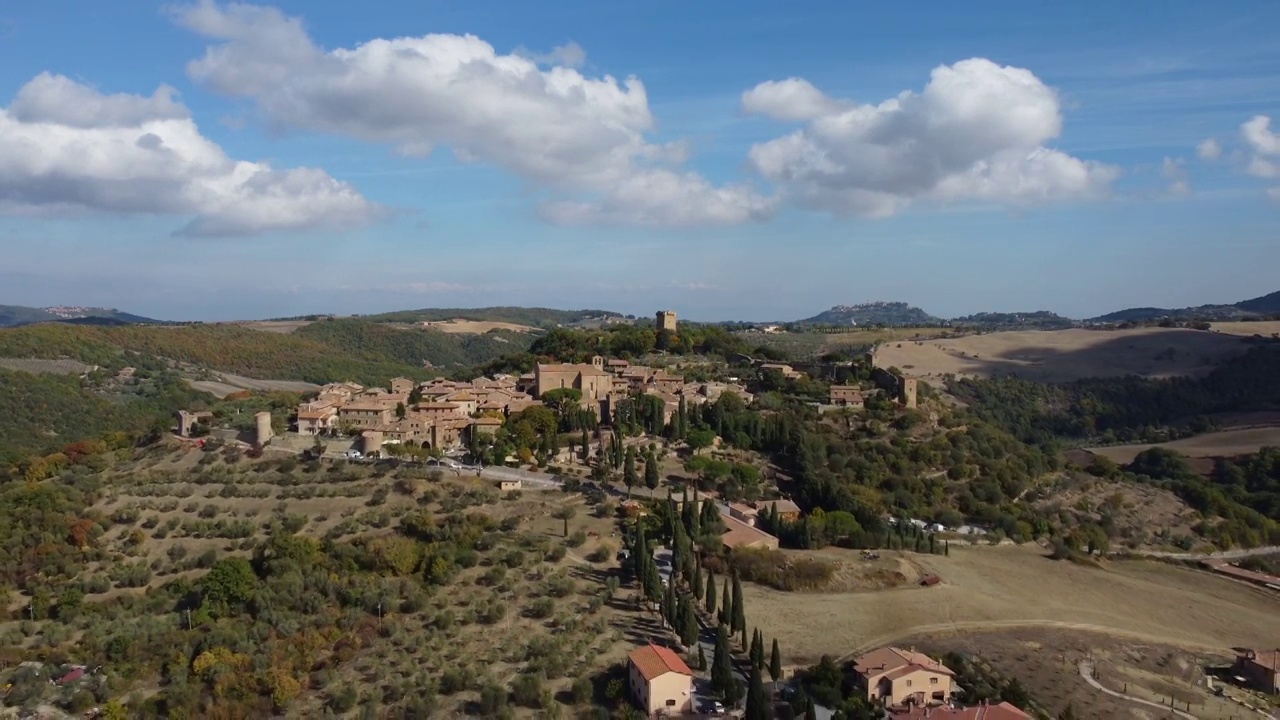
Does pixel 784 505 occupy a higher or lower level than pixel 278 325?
lower

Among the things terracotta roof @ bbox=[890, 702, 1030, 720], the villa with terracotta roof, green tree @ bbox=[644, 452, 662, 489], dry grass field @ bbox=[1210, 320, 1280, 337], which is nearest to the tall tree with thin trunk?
the villa with terracotta roof

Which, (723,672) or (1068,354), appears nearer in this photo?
(723,672)

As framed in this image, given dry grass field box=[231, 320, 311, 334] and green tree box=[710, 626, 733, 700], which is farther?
dry grass field box=[231, 320, 311, 334]

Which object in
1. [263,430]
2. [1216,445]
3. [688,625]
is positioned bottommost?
[1216,445]

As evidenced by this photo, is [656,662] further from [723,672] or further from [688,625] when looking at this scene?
[688,625]

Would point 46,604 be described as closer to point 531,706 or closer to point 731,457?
point 531,706

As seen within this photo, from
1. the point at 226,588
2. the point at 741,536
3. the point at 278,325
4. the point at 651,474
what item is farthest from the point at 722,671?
the point at 278,325

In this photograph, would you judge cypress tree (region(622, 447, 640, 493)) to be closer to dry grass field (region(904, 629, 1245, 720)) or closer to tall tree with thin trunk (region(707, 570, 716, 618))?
tall tree with thin trunk (region(707, 570, 716, 618))
